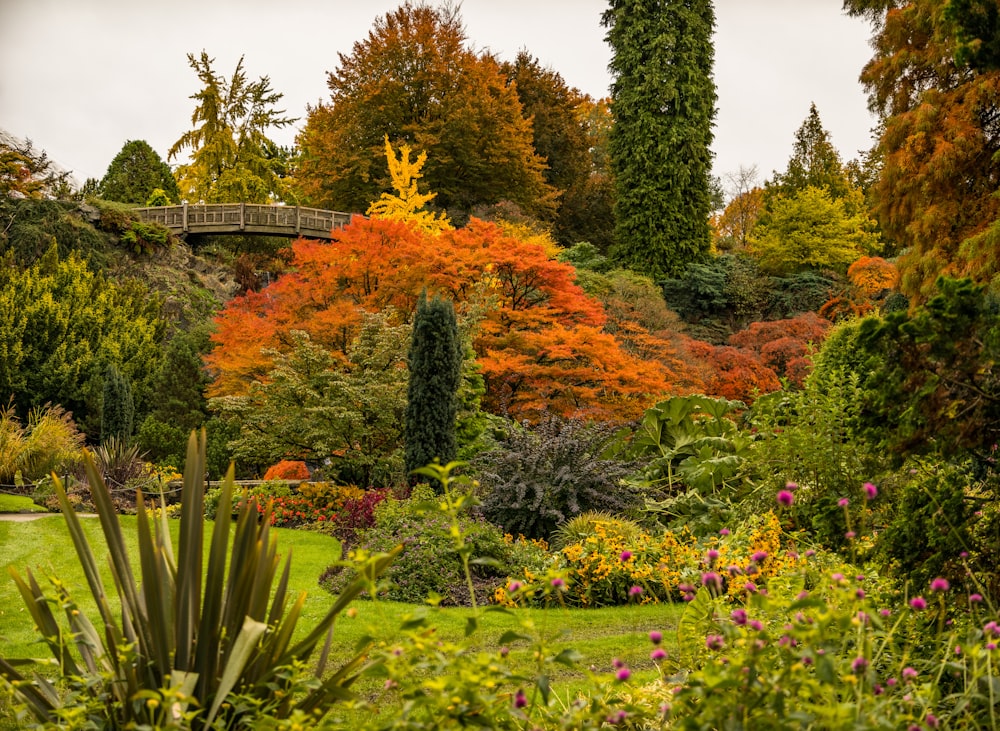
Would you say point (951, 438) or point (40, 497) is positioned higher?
point (951, 438)

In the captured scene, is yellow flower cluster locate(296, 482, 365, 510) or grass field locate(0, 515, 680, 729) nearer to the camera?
grass field locate(0, 515, 680, 729)

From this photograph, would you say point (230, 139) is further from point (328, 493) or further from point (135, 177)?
point (328, 493)

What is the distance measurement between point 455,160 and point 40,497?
60.4 feet

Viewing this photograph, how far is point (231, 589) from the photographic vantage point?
2.88m

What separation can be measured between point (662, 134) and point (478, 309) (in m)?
14.9

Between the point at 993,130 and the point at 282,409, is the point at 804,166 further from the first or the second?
the point at 282,409

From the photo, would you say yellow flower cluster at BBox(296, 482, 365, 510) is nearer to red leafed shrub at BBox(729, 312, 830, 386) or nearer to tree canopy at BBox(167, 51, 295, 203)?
red leafed shrub at BBox(729, 312, 830, 386)

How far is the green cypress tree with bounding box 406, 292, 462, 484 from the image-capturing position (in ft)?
38.5

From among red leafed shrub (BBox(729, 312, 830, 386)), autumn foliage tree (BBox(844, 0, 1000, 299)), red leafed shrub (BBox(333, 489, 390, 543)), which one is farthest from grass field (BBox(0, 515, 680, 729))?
red leafed shrub (BBox(729, 312, 830, 386))

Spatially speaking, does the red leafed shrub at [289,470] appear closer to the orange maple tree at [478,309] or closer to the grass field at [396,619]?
the orange maple tree at [478,309]

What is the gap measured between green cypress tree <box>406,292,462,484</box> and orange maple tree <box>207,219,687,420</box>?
5.48 feet

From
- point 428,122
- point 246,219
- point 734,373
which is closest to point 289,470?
point 734,373

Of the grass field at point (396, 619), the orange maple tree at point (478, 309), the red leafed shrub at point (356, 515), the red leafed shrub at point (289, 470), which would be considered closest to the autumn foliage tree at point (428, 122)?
the orange maple tree at point (478, 309)

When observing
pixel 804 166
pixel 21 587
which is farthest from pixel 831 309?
pixel 21 587
